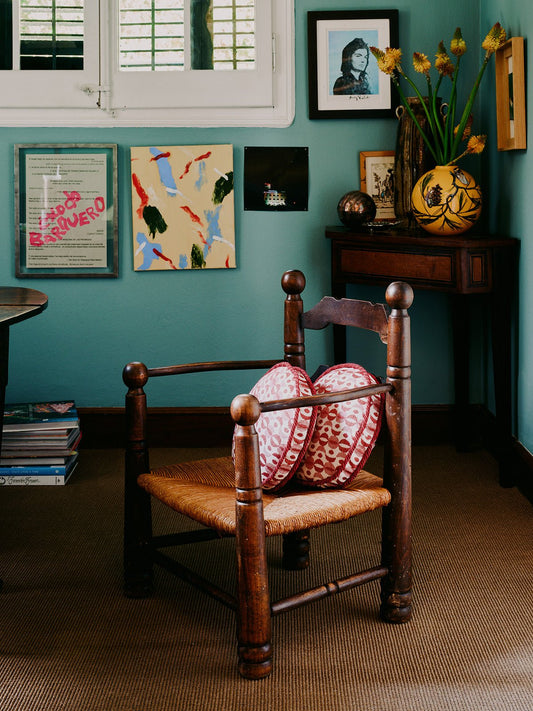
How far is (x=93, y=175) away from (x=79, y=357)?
781mm

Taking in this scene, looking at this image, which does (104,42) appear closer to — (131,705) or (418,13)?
(418,13)

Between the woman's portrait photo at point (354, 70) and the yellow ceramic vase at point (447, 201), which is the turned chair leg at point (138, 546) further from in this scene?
→ the woman's portrait photo at point (354, 70)

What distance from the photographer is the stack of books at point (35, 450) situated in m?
3.26

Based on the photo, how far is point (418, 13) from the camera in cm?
359

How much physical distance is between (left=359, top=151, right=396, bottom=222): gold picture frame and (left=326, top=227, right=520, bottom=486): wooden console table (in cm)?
33

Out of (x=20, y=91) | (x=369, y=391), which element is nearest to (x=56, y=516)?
(x=369, y=391)

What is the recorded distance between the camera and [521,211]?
3.12m

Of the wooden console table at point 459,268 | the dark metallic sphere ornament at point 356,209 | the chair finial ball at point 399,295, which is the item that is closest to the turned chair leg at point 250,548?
the chair finial ball at point 399,295

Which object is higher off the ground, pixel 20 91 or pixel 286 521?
pixel 20 91

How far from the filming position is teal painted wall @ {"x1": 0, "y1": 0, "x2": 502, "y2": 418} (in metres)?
3.62

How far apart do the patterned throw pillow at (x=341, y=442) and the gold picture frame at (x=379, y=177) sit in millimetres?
1770

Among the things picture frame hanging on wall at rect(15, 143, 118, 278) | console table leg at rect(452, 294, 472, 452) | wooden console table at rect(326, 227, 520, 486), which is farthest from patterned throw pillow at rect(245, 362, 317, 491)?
picture frame hanging on wall at rect(15, 143, 118, 278)

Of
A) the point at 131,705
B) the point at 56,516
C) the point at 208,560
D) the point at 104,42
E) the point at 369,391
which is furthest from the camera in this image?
the point at 104,42

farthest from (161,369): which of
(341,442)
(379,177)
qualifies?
(379,177)
